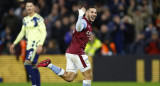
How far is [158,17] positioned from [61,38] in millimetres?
4230

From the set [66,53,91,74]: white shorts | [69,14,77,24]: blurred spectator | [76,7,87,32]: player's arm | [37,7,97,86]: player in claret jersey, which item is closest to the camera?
[76,7,87,32]: player's arm

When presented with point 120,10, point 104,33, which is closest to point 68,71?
point 104,33

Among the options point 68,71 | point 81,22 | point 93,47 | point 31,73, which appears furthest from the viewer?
point 93,47

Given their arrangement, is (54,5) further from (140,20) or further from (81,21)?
(81,21)

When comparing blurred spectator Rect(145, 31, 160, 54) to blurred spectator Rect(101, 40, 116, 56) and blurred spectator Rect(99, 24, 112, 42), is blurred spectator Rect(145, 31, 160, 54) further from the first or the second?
blurred spectator Rect(99, 24, 112, 42)

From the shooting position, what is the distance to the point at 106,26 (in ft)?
64.7

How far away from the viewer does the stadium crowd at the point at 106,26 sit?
19.0m

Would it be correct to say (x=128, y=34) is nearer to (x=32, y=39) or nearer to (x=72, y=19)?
(x=72, y=19)

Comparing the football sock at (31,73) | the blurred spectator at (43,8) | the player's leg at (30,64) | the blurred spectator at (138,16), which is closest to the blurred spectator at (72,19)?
the blurred spectator at (43,8)

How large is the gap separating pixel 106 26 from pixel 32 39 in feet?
23.7

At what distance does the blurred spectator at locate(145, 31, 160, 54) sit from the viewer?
61.5ft

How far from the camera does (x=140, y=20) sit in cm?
1995

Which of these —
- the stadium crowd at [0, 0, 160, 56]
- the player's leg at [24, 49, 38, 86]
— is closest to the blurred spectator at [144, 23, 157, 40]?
the stadium crowd at [0, 0, 160, 56]

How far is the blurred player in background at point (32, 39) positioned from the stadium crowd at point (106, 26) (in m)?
5.35
